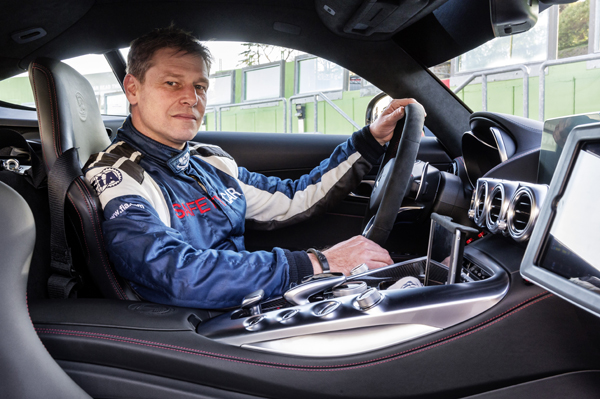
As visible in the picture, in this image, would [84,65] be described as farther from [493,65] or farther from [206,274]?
[493,65]

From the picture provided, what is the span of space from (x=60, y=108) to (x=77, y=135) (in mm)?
87

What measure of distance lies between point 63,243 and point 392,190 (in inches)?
29.0

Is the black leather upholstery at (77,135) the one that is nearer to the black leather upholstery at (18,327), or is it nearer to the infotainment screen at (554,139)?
the black leather upholstery at (18,327)

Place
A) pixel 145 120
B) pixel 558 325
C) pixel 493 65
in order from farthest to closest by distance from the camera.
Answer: pixel 493 65 < pixel 145 120 < pixel 558 325

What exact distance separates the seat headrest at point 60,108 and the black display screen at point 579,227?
3.33 ft

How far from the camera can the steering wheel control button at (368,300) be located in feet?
2.59

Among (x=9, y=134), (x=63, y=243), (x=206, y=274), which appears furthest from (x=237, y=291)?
(x=9, y=134)

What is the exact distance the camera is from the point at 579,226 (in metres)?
0.51

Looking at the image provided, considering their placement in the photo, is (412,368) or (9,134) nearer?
(412,368)

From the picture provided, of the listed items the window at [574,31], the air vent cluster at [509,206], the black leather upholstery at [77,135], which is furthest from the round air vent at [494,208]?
the window at [574,31]

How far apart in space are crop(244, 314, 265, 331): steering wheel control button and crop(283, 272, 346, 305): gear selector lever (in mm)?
64

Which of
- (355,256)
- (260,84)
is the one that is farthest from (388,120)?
(260,84)

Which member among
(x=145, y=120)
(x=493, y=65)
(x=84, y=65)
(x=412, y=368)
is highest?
(x=493, y=65)

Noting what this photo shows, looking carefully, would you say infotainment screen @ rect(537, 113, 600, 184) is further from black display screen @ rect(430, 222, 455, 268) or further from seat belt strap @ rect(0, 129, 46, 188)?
seat belt strap @ rect(0, 129, 46, 188)
